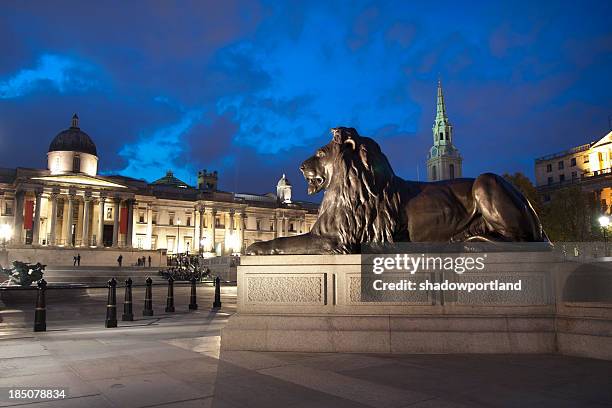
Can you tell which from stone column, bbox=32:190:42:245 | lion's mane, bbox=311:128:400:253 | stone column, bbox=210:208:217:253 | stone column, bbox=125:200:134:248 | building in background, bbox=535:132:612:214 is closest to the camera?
lion's mane, bbox=311:128:400:253

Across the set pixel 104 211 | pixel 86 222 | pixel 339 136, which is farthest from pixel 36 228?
pixel 339 136

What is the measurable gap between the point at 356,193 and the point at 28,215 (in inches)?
2854

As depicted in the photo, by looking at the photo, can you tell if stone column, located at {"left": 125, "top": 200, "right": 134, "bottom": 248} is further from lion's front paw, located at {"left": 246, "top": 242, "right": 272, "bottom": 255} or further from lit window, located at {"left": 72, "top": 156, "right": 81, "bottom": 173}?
lion's front paw, located at {"left": 246, "top": 242, "right": 272, "bottom": 255}

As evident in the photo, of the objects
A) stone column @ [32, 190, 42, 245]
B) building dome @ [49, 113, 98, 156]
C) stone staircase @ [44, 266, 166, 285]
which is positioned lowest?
stone staircase @ [44, 266, 166, 285]

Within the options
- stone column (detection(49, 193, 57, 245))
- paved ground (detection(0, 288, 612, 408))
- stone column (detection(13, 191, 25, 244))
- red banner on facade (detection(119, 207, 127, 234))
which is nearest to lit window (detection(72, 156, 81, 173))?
stone column (detection(49, 193, 57, 245))

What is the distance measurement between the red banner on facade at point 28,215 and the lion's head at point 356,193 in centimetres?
7168

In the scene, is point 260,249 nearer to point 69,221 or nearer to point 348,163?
point 348,163

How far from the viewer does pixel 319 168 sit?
7.03 m

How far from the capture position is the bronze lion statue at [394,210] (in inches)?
246

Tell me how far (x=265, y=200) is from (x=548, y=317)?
330 feet

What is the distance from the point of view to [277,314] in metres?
6.25

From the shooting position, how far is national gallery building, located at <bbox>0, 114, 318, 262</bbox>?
2685 inches

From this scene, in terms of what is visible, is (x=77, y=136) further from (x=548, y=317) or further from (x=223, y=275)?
(x=548, y=317)

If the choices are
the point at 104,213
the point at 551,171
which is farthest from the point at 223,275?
the point at 551,171
